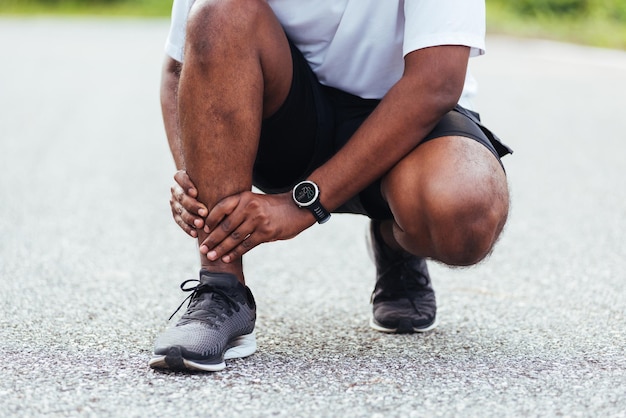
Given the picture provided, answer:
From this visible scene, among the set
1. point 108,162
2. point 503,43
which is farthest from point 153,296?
point 503,43

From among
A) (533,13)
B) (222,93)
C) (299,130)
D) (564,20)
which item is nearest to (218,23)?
(222,93)

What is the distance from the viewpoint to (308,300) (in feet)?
11.0

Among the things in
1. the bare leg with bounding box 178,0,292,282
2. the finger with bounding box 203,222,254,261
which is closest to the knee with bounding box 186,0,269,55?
the bare leg with bounding box 178,0,292,282

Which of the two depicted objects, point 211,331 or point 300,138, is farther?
point 300,138

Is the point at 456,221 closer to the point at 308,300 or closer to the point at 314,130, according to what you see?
the point at 314,130

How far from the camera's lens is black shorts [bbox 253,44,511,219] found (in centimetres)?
259

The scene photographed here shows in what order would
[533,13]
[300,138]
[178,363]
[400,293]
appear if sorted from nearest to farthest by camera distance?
[178,363]
[300,138]
[400,293]
[533,13]

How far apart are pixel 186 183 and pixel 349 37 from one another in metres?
0.56

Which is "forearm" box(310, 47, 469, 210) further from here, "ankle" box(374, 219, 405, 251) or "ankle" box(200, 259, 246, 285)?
"ankle" box(374, 219, 405, 251)

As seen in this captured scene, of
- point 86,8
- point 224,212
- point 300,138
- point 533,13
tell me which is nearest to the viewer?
point 224,212

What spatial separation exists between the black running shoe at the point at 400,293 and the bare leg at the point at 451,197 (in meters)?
0.40

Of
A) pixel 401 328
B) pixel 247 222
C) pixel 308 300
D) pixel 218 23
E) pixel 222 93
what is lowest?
pixel 308 300

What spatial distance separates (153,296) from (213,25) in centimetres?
120

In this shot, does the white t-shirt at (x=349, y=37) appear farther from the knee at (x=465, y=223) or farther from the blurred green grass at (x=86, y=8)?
the blurred green grass at (x=86, y=8)
